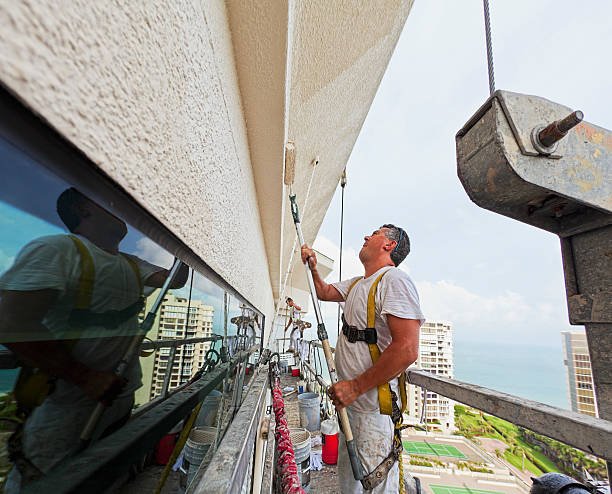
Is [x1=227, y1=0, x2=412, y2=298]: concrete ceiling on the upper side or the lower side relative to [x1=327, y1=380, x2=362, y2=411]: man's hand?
upper

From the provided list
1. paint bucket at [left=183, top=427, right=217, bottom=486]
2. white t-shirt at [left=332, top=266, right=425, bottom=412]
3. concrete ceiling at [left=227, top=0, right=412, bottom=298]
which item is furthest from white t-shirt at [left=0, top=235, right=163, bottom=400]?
white t-shirt at [left=332, top=266, right=425, bottom=412]

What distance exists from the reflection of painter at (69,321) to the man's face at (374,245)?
167 cm

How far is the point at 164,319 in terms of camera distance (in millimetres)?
586

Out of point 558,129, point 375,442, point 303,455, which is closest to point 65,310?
point 558,129

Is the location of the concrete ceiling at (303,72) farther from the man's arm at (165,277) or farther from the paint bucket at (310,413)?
the paint bucket at (310,413)

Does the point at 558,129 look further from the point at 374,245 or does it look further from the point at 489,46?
the point at 374,245

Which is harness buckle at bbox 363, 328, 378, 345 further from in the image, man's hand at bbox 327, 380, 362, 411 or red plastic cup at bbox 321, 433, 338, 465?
red plastic cup at bbox 321, 433, 338, 465

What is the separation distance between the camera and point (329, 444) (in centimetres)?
305

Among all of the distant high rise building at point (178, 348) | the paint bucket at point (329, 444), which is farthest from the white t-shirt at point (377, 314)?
the paint bucket at point (329, 444)

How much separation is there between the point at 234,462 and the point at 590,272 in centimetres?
124

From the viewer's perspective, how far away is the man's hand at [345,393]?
1.48 meters

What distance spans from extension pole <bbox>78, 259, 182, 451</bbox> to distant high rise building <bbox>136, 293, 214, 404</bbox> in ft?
0.07

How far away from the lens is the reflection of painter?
28 cm

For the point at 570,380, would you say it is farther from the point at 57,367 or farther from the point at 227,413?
the point at 57,367
